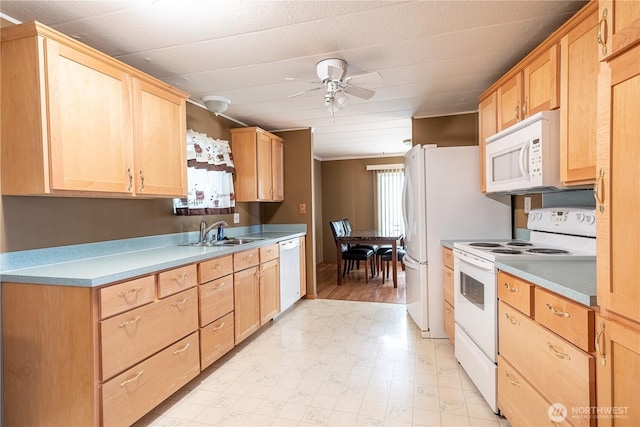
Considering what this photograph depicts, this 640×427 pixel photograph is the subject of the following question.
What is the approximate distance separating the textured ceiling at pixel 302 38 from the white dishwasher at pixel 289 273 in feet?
5.15

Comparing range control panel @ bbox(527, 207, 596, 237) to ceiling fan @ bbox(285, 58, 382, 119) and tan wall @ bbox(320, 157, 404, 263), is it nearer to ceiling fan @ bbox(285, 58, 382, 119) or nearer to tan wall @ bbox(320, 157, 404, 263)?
ceiling fan @ bbox(285, 58, 382, 119)

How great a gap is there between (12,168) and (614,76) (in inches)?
96.0

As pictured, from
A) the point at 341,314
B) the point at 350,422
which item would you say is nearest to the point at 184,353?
the point at 350,422

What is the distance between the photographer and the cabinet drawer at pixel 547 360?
44.1 inches

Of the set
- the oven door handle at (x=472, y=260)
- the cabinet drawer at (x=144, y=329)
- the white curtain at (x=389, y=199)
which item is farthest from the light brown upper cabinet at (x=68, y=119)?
the white curtain at (x=389, y=199)

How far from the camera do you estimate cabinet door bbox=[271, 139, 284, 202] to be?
392 cm

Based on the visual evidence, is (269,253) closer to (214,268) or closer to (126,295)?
(214,268)

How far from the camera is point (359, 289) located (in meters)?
4.58

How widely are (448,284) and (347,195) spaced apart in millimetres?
4241

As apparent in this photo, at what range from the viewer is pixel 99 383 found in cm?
145

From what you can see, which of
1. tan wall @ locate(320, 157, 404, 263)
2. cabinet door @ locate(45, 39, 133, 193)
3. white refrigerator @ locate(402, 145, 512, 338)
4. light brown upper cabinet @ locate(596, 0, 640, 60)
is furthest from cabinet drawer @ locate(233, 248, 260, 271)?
tan wall @ locate(320, 157, 404, 263)

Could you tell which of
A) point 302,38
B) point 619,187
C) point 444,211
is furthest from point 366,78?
point 619,187

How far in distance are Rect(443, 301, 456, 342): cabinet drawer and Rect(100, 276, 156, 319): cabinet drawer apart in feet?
7.06

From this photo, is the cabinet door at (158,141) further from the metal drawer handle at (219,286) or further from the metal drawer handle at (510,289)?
the metal drawer handle at (510,289)
